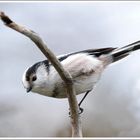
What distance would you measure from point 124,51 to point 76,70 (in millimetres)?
106

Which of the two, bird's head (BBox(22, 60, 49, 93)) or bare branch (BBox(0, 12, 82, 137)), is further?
bird's head (BBox(22, 60, 49, 93))

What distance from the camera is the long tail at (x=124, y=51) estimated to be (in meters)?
0.81

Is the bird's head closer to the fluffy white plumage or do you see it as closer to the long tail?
the fluffy white plumage

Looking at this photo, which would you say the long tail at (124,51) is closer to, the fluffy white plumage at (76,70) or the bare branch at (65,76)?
the fluffy white plumage at (76,70)

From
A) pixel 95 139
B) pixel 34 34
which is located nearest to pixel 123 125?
pixel 95 139

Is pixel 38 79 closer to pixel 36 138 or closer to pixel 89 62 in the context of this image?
pixel 89 62

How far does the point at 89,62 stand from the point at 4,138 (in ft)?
0.97

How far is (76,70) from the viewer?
32.8 inches

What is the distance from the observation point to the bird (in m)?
0.78

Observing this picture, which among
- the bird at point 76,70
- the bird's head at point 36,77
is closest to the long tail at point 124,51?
the bird at point 76,70

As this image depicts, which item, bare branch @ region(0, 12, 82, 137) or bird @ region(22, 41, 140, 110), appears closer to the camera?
bare branch @ region(0, 12, 82, 137)

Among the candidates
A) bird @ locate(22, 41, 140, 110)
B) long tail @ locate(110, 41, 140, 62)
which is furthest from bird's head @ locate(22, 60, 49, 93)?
long tail @ locate(110, 41, 140, 62)

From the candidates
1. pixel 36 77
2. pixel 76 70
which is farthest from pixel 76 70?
pixel 36 77

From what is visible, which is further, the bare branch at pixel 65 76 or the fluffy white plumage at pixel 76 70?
the fluffy white plumage at pixel 76 70
